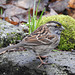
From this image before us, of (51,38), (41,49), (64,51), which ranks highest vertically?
(51,38)

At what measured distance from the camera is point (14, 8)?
6.70 m

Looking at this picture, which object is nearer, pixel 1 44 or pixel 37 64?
pixel 37 64

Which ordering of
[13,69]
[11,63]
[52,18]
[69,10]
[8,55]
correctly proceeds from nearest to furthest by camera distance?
[13,69], [11,63], [8,55], [52,18], [69,10]

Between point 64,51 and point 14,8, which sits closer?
point 64,51

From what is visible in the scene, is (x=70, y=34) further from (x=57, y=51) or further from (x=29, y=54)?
(x=29, y=54)

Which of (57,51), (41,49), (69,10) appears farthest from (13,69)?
(69,10)

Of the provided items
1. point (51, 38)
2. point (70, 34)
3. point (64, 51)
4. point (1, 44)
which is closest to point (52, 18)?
point (70, 34)

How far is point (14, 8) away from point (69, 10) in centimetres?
300

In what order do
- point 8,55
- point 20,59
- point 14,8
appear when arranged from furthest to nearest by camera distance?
point 14,8 → point 8,55 → point 20,59

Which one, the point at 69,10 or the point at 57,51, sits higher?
the point at 69,10

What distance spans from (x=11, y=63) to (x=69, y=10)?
5512 mm

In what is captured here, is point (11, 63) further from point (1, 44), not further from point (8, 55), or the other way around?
point (1, 44)

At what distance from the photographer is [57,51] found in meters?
3.63

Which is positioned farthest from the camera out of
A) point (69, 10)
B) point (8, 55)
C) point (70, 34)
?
point (69, 10)
